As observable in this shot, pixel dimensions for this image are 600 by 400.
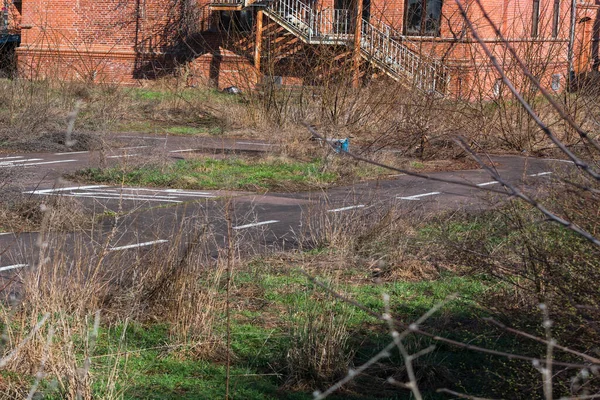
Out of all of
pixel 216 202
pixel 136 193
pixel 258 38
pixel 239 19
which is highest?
pixel 239 19

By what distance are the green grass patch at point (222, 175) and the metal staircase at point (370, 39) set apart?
150 inches

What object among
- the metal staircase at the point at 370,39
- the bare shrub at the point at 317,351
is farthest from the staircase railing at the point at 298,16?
the bare shrub at the point at 317,351

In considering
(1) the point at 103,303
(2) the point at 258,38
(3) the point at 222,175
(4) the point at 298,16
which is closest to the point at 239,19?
(4) the point at 298,16

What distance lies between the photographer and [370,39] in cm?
2917

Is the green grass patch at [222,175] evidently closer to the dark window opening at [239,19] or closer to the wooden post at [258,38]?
the wooden post at [258,38]

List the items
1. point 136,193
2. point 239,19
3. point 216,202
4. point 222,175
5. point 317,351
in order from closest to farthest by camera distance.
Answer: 1. point 317,351
2. point 216,202
3. point 136,193
4. point 222,175
5. point 239,19

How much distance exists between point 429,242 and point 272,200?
4.53 meters

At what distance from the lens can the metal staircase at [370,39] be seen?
59.6 feet

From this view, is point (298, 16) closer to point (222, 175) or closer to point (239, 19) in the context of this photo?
point (239, 19)

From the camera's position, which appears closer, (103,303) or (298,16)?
(103,303)

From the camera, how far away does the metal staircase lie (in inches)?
715

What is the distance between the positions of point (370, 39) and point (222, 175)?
1609cm

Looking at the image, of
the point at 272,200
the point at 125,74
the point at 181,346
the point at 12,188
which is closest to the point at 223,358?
the point at 181,346

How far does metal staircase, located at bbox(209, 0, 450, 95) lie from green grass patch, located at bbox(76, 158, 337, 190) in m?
3.81
